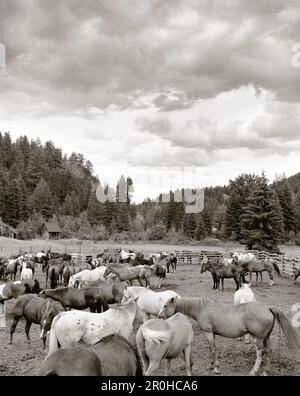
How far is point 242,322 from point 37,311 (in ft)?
17.7

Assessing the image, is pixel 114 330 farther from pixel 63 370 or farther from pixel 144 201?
pixel 144 201

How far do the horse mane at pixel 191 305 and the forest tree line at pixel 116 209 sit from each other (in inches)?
1384

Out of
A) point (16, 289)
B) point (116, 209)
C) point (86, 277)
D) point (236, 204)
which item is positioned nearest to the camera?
point (16, 289)

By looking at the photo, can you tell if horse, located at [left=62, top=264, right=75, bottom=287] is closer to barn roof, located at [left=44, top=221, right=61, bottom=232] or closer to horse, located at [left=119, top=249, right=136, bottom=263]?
horse, located at [left=119, top=249, right=136, bottom=263]

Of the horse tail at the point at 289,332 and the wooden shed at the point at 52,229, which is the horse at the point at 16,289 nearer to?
the horse tail at the point at 289,332

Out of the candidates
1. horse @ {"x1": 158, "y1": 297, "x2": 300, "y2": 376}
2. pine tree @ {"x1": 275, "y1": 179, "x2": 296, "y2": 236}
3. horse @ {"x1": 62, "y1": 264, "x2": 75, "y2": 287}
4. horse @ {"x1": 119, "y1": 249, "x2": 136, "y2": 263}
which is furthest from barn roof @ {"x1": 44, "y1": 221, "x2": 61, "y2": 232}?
horse @ {"x1": 158, "y1": 297, "x2": 300, "y2": 376}

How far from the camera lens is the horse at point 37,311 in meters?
10.1

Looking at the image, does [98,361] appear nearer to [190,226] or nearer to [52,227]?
[190,226]

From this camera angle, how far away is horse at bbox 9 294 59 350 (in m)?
10.1

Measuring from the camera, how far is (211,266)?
74.2 ft

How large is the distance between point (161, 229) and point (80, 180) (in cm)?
5123

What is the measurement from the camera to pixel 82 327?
8.32 m

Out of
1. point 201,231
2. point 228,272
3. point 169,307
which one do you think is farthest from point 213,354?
point 201,231

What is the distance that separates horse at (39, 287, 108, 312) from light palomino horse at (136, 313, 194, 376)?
14.0 ft
